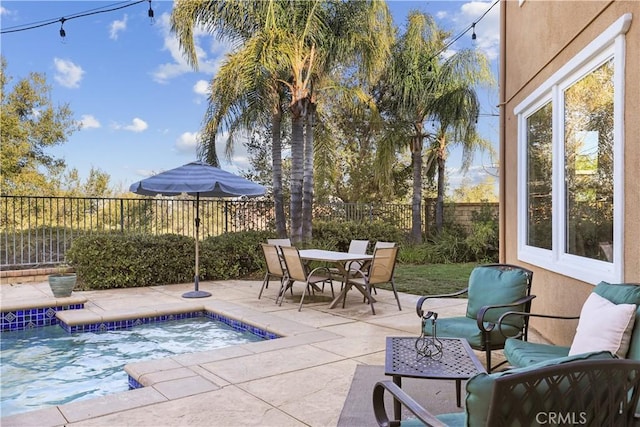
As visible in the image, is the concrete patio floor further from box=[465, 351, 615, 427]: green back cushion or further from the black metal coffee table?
box=[465, 351, 615, 427]: green back cushion

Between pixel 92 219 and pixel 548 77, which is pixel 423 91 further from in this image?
pixel 92 219

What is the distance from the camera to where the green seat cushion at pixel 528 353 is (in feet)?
9.03

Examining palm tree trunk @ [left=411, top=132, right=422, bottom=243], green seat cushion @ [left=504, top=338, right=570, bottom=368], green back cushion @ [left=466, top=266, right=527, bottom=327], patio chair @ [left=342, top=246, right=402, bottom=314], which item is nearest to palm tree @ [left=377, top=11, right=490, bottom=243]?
palm tree trunk @ [left=411, top=132, right=422, bottom=243]

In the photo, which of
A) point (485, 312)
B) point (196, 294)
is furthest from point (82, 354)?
point (485, 312)

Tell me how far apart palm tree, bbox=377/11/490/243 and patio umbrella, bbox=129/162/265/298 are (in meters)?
6.84

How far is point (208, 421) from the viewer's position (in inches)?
108

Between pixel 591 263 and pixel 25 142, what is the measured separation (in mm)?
14055

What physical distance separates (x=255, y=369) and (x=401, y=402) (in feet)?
7.47

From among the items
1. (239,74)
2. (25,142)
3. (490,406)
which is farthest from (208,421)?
(25,142)

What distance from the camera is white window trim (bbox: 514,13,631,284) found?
3201 mm

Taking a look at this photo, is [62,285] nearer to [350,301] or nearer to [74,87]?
[350,301]

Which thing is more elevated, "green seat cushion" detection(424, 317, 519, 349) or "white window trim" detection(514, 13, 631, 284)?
"white window trim" detection(514, 13, 631, 284)

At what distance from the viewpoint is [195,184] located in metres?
6.81

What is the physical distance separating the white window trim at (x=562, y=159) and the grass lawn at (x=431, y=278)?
2613mm
